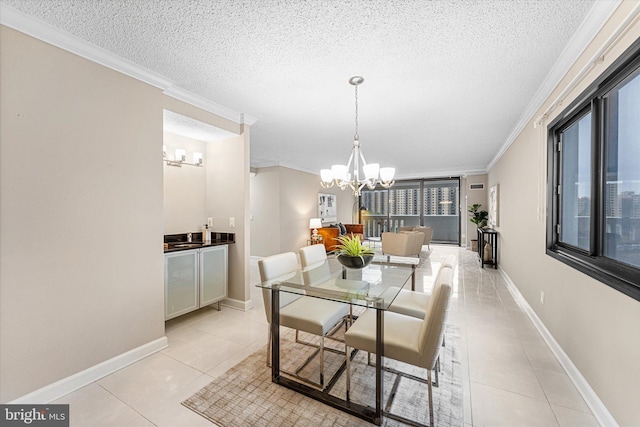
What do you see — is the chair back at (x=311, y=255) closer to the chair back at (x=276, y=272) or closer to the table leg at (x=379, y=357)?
the chair back at (x=276, y=272)

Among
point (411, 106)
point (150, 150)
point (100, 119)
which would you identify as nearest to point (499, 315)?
point (411, 106)

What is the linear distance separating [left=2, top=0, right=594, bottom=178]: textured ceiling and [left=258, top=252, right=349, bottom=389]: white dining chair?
66.1 inches

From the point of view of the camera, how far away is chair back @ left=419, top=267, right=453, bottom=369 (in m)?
1.39

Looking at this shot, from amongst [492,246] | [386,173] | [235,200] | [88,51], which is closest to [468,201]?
[492,246]

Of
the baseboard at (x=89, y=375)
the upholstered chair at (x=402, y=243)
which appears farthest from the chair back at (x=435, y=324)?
the upholstered chair at (x=402, y=243)

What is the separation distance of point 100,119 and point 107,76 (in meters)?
0.36

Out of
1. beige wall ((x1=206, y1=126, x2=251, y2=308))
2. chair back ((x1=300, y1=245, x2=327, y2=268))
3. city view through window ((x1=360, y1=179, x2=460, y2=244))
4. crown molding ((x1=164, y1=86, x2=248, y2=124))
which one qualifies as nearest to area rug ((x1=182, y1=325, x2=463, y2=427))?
chair back ((x1=300, y1=245, x2=327, y2=268))

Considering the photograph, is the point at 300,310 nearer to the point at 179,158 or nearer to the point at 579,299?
the point at 579,299

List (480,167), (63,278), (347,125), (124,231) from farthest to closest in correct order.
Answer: (480,167) → (347,125) → (124,231) → (63,278)

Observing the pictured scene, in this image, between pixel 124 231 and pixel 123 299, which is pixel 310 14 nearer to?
pixel 124 231

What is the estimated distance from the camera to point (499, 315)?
122 inches

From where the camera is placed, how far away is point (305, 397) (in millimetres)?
1745

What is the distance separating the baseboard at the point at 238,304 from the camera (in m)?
3.31

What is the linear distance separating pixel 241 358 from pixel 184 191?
85.3 inches
